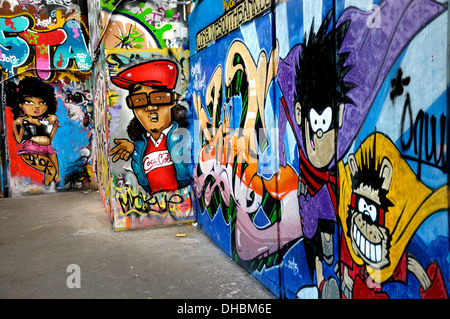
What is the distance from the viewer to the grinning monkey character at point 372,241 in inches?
91.2

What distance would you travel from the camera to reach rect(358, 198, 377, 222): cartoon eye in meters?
2.55

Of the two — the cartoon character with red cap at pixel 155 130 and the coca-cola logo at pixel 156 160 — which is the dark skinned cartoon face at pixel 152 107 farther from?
the coca-cola logo at pixel 156 160

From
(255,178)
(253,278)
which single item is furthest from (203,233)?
(255,178)

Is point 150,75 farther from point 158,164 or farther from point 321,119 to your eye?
point 321,119

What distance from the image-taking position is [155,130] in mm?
7023

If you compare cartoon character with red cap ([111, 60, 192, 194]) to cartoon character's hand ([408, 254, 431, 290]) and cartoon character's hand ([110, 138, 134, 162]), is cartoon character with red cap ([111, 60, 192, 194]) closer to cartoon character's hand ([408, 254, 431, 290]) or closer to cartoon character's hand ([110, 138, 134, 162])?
cartoon character's hand ([110, 138, 134, 162])

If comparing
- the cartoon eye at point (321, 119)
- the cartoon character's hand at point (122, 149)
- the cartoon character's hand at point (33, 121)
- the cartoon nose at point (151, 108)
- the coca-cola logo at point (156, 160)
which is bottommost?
the coca-cola logo at point (156, 160)

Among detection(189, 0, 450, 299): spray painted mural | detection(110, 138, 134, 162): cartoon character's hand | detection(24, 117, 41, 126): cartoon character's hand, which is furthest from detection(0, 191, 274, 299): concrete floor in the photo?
detection(24, 117, 41, 126): cartoon character's hand

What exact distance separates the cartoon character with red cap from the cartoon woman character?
462 cm

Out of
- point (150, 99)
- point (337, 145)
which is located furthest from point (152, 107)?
point (337, 145)

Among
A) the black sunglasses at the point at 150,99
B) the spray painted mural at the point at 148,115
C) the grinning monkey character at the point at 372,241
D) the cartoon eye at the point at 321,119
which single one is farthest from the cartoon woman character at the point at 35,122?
the grinning monkey character at the point at 372,241

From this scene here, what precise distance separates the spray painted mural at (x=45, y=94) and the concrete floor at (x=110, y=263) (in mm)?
2798
